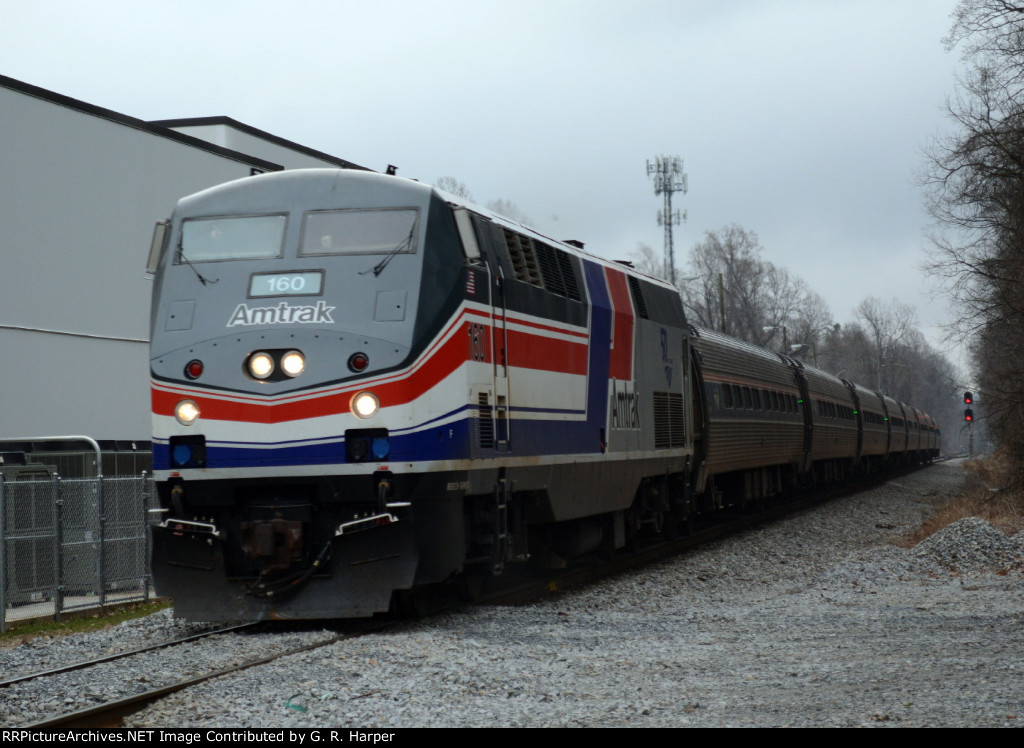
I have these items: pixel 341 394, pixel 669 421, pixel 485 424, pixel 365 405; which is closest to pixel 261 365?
pixel 341 394

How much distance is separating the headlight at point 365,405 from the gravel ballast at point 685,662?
166cm

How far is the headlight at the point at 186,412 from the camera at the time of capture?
9.66 metres

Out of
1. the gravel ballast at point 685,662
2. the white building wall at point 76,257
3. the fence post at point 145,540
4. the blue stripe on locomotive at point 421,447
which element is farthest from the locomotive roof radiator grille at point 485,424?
the white building wall at point 76,257

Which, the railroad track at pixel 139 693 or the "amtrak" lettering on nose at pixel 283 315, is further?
the "amtrak" lettering on nose at pixel 283 315

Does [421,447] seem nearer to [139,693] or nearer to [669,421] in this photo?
[139,693]

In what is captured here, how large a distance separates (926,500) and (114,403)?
19797mm

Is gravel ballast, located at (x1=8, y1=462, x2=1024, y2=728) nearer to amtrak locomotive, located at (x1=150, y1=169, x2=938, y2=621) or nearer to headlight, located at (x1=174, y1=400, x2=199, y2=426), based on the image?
amtrak locomotive, located at (x1=150, y1=169, x2=938, y2=621)

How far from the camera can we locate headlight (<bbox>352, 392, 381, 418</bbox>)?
30.5 feet

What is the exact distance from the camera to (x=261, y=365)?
31.2ft

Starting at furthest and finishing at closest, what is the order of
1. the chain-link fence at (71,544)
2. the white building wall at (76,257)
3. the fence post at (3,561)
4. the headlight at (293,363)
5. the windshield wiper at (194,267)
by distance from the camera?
the white building wall at (76,257) → the chain-link fence at (71,544) → the fence post at (3,561) → the windshield wiper at (194,267) → the headlight at (293,363)

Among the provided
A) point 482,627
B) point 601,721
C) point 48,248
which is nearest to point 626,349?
point 482,627

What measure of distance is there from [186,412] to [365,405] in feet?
4.93

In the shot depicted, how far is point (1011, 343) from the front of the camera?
2488cm

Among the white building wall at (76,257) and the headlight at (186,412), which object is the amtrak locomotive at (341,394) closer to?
the headlight at (186,412)
